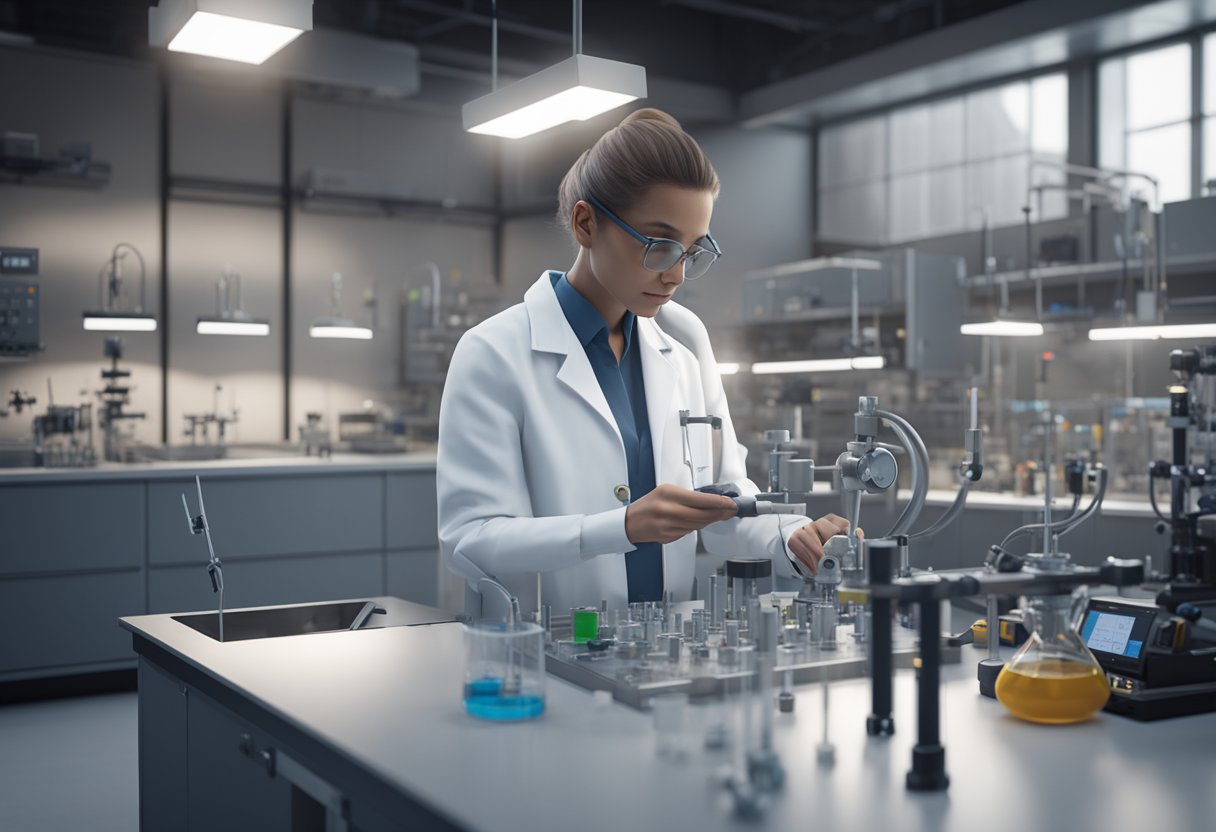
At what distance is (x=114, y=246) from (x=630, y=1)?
460 cm

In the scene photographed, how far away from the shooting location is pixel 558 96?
2.92m

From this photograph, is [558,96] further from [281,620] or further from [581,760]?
[581,760]

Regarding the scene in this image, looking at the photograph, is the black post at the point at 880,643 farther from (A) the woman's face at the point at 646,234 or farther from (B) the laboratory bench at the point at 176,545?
(B) the laboratory bench at the point at 176,545

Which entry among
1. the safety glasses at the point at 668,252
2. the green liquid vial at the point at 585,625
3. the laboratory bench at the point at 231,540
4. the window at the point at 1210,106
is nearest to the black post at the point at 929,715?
the green liquid vial at the point at 585,625

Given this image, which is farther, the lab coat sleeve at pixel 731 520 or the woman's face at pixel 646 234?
the lab coat sleeve at pixel 731 520

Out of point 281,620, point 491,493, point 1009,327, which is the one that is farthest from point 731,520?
point 1009,327

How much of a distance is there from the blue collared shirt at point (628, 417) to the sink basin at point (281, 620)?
0.63 meters

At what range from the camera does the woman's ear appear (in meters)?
1.85

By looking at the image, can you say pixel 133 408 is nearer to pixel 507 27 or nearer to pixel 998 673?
pixel 507 27

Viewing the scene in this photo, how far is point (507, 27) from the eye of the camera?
839 cm

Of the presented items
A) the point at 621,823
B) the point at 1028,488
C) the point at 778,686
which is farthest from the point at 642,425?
the point at 1028,488

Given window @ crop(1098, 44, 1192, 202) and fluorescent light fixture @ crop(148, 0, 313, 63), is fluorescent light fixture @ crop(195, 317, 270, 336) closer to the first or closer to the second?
fluorescent light fixture @ crop(148, 0, 313, 63)

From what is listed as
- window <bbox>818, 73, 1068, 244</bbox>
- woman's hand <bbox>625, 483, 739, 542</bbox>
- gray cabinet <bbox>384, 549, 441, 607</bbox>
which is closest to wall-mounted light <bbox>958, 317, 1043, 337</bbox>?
window <bbox>818, 73, 1068, 244</bbox>

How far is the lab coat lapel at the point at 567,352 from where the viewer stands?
1.91 metres
